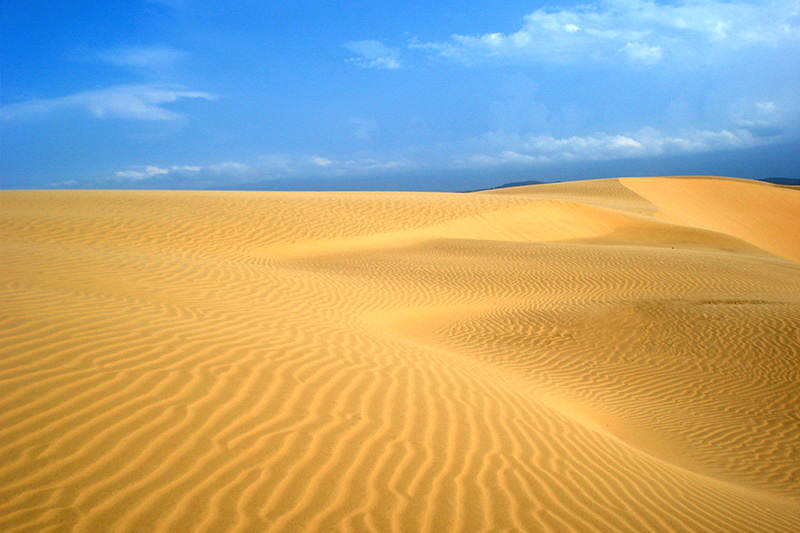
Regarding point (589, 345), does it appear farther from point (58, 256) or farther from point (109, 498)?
point (58, 256)

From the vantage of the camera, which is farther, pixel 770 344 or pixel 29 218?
pixel 29 218

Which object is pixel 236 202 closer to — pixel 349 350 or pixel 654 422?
pixel 349 350

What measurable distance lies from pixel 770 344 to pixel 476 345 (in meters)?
5.16

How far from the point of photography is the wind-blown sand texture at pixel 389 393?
302 cm

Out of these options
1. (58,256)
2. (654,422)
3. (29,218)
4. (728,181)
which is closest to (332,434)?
(654,422)

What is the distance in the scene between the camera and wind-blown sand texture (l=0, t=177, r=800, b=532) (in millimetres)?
3020

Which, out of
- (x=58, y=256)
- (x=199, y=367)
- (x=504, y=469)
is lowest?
(x=504, y=469)

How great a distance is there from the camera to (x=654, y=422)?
6453 millimetres

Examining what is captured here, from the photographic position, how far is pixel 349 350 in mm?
6105

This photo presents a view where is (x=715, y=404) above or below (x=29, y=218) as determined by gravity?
below

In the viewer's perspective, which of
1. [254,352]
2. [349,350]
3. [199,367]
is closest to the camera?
[199,367]

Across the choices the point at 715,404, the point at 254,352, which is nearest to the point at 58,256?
the point at 254,352

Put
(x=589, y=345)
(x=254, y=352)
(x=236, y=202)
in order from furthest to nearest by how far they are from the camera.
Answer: (x=236, y=202)
(x=589, y=345)
(x=254, y=352)

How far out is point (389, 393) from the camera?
4.75 metres
